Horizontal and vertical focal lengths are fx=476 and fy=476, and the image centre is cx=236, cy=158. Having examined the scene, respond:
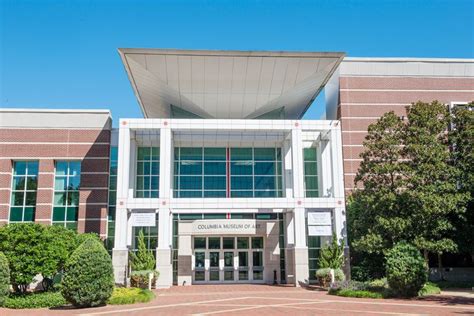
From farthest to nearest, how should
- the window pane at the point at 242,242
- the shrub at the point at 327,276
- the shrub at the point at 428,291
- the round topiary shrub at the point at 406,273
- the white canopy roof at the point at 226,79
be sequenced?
the window pane at the point at 242,242
the white canopy roof at the point at 226,79
the shrub at the point at 327,276
the shrub at the point at 428,291
the round topiary shrub at the point at 406,273

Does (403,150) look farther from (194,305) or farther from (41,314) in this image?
(41,314)

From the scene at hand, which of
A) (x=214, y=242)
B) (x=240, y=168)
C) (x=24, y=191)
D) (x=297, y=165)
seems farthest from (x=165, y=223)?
(x=24, y=191)

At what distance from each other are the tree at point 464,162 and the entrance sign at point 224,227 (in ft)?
40.6

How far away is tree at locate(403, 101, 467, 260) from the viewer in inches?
925

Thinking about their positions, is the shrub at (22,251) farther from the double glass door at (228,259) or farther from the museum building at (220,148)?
the double glass door at (228,259)

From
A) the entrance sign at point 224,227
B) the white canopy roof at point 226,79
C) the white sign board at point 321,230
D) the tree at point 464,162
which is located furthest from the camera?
the entrance sign at point 224,227

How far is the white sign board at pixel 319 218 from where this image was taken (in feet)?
94.5

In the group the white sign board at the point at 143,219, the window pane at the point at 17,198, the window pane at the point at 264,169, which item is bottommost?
the white sign board at the point at 143,219

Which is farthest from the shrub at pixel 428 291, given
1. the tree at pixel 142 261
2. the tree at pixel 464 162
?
the tree at pixel 142 261

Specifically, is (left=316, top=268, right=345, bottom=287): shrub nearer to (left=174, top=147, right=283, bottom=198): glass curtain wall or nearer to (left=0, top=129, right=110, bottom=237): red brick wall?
(left=174, top=147, right=283, bottom=198): glass curtain wall

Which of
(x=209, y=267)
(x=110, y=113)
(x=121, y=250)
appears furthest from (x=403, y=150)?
(x=110, y=113)

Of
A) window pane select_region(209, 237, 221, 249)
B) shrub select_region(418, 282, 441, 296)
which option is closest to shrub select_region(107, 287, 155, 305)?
window pane select_region(209, 237, 221, 249)

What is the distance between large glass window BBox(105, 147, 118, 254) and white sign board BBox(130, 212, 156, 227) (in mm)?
6460

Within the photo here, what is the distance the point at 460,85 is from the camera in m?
35.9
